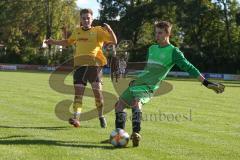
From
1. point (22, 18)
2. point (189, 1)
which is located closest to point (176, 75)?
point (189, 1)

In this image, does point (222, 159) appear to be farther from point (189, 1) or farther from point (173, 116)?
point (189, 1)

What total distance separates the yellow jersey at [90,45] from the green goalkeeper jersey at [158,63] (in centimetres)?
197

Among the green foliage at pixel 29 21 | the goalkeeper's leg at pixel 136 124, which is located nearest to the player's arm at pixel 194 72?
the goalkeeper's leg at pixel 136 124

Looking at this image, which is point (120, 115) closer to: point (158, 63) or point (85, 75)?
point (158, 63)

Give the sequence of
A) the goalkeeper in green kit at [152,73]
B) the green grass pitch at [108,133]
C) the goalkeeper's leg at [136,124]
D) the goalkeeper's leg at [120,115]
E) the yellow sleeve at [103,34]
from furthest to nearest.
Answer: the yellow sleeve at [103,34] < the goalkeeper's leg at [120,115] < the goalkeeper in green kit at [152,73] < the goalkeeper's leg at [136,124] < the green grass pitch at [108,133]

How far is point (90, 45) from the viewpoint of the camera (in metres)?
10.2

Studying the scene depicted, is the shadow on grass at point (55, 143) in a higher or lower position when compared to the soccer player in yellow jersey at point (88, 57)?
lower

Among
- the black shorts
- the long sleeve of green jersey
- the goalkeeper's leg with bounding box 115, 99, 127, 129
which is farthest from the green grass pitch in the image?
the long sleeve of green jersey

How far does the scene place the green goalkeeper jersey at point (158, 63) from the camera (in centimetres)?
812

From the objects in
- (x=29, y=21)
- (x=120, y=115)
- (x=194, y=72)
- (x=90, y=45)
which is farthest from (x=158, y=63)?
(x=29, y=21)

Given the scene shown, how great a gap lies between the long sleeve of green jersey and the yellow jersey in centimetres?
230

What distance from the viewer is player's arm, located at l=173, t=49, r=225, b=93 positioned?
754cm

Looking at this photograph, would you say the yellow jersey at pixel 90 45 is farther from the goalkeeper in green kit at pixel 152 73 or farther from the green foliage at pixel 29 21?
the green foliage at pixel 29 21

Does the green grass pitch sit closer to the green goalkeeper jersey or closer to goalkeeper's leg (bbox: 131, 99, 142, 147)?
goalkeeper's leg (bbox: 131, 99, 142, 147)
